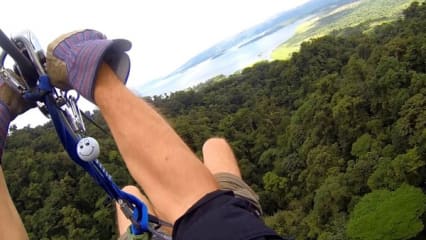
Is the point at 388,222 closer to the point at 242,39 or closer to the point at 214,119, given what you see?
the point at 214,119

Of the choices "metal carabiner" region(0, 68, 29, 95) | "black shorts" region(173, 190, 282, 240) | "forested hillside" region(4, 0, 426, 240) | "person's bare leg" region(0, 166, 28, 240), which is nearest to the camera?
"black shorts" region(173, 190, 282, 240)

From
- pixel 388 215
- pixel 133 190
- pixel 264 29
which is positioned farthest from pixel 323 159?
pixel 264 29

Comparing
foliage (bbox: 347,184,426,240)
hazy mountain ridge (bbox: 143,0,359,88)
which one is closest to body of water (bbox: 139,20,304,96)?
hazy mountain ridge (bbox: 143,0,359,88)

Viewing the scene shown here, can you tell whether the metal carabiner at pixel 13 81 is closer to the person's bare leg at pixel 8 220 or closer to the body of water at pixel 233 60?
the person's bare leg at pixel 8 220

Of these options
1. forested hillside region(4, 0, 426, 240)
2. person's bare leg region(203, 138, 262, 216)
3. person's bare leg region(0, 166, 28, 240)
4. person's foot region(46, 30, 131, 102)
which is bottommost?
forested hillside region(4, 0, 426, 240)

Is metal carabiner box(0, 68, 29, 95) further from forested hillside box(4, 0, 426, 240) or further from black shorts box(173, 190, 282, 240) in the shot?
forested hillside box(4, 0, 426, 240)

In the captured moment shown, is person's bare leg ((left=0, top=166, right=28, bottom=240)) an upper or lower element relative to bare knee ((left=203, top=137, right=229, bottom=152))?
upper
